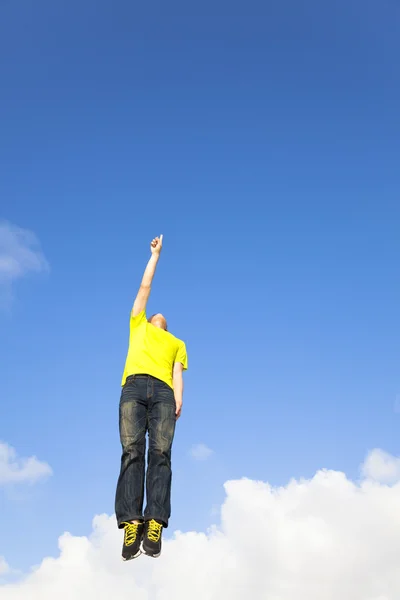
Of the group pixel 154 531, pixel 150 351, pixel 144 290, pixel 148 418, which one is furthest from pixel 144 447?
pixel 144 290

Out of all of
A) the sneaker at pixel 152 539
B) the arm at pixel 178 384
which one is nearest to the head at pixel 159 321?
the arm at pixel 178 384

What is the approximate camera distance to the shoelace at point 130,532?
26.0 feet

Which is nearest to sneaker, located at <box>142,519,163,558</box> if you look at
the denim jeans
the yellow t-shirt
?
the denim jeans

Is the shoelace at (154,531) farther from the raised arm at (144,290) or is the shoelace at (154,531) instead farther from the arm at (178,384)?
the raised arm at (144,290)

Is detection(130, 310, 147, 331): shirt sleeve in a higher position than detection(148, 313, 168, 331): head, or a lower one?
lower

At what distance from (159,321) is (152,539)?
3.48 m

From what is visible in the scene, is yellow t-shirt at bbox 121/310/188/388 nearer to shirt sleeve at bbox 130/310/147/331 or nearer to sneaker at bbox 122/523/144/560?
shirt sleeve at bbox 130/310/147/331

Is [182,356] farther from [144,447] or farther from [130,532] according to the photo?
[130,532]

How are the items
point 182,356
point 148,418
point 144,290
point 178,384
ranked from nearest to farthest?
point 148,418
point 144,290
point 178,384
point 182,356

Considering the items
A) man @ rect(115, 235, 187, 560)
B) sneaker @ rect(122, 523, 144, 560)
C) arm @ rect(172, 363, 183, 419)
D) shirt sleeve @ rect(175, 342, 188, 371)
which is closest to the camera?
sneaker @ rect(122, 523, 144, 560)

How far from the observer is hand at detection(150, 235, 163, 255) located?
972 cm

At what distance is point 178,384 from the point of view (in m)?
9.55

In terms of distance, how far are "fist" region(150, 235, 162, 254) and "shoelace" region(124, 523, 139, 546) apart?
423 cm

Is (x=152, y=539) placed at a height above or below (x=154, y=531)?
below
